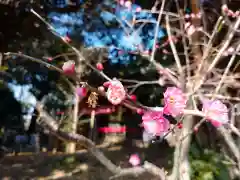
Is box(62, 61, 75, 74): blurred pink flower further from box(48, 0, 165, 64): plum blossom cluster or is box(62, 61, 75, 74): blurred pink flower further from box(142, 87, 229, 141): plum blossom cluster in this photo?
box(48, 0, 165, 64): plum blossom cluster

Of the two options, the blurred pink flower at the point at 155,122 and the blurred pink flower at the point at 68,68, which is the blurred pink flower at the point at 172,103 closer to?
the blurred pink flower at the point at 155,122

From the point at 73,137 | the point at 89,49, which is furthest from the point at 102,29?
the point at 73,137

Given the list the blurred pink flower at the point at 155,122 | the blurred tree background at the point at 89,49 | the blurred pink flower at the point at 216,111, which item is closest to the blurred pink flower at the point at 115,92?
the blurred pink flower at the point at 155,122

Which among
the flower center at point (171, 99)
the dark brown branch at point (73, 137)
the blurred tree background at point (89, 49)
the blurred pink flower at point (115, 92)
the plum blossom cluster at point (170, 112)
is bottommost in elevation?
the dark brown branch at point (73, 137)

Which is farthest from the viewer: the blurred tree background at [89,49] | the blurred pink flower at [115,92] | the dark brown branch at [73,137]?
the blurred tree background at [89,49]

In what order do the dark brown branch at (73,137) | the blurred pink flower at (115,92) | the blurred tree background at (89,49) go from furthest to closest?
1. the blurred tree background at (89,49)
2. the dark brown branch at (73,137)
3. the blurred pink flower at (115,92)

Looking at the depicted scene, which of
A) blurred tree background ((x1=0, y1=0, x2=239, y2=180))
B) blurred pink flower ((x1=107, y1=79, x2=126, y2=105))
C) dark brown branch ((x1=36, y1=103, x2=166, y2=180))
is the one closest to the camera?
blurred pink flower ((x1=107, y1=79, x2=126, y2=105))

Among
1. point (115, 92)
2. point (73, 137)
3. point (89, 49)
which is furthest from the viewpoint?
point (89, 49)

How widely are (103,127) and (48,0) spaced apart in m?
3.92

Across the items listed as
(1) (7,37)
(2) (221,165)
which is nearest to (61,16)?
(1) (7,37)

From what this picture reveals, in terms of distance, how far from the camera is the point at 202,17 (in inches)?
121

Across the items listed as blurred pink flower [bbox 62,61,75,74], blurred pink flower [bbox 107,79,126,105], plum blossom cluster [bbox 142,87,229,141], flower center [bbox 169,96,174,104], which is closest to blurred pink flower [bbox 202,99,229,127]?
plum blossom cluster [bbox 142,87,229,141]

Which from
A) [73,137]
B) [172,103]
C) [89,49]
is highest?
[89,49]

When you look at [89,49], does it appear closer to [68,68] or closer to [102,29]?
[102,29]
